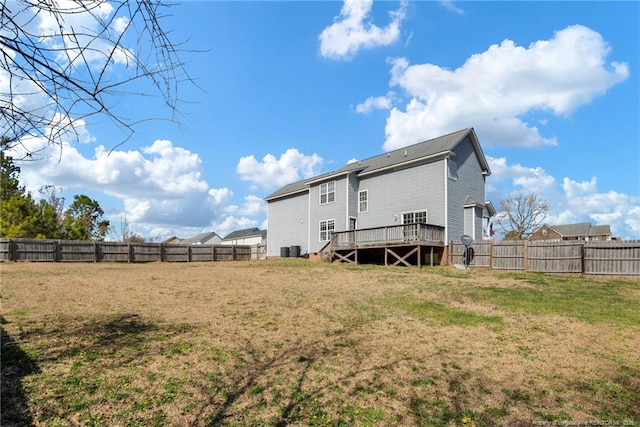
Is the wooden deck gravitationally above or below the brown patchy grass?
above

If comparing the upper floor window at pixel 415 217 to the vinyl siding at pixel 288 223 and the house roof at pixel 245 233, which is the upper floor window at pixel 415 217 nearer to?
the vinyl siding at pixel 288 223

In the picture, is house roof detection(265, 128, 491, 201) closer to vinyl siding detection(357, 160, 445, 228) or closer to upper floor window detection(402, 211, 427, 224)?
vinyl siding detection(357, 160, 445, 228)

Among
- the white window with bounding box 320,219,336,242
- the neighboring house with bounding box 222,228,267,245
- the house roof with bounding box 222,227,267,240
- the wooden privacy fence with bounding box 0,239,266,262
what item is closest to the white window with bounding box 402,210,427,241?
the white window with bounding box 320,219,336,242

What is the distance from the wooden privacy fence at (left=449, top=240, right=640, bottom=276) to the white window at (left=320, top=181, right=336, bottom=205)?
975 centimetres

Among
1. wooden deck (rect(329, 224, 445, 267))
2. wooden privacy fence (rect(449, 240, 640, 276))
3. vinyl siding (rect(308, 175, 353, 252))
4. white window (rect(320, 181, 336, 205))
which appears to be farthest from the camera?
white window (rect(320, 181, 336, 205))

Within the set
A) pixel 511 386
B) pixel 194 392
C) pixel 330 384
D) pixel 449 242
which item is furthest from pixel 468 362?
pixel 449 242

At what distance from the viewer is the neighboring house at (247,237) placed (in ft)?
173

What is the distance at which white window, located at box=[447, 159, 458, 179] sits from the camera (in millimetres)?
19641

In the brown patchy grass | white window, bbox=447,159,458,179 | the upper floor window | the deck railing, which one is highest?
white window, bbox=447,159,458,179

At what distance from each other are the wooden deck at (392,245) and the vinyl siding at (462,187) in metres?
1.19

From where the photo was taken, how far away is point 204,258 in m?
28.0

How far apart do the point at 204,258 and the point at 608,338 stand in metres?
25.5

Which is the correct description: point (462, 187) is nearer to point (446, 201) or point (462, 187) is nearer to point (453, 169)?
point (453, 169)

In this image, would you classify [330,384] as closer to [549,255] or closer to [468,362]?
[468,362]
